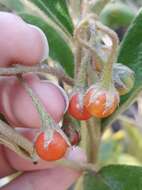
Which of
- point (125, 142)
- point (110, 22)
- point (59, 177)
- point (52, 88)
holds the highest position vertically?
point (52, 88)

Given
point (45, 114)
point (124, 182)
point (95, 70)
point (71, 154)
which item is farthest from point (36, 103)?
point (71, 154)

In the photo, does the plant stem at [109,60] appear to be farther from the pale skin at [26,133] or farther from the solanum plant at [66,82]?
the pale skin at [26,133]

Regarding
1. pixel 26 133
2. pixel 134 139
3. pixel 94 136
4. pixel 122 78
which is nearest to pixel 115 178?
pixel 94 136

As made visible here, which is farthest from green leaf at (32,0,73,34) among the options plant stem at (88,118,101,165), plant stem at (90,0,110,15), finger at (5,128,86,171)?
finger at (5,128,86,171)

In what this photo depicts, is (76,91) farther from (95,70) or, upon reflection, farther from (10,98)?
(10,98)

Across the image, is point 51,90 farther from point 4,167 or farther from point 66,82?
point 4,167

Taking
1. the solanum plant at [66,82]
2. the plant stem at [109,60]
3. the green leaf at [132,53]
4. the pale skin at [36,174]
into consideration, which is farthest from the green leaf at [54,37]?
the plant stem at [109,60]
